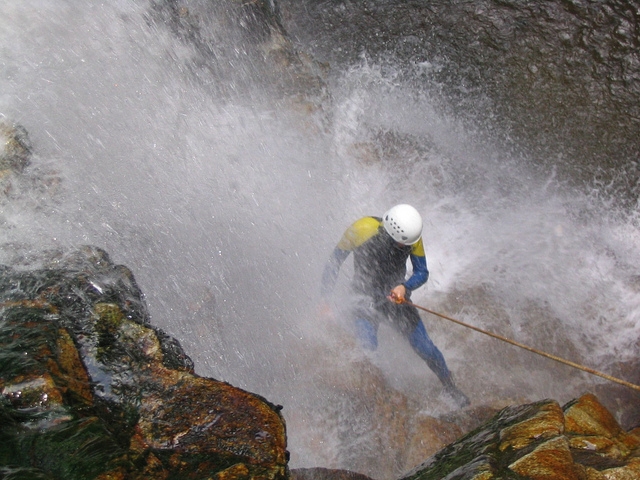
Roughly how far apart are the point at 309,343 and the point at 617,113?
567 centimetres

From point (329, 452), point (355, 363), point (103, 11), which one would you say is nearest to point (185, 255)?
point (355, 363)

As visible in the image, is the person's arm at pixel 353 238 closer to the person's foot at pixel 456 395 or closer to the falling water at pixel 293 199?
the falling water at pixel 293 199

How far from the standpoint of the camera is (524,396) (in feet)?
18.7

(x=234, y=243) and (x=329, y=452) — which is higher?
(x=234, y=243)

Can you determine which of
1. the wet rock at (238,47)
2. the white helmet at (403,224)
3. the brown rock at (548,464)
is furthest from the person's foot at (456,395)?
the wet rock at (238,47)

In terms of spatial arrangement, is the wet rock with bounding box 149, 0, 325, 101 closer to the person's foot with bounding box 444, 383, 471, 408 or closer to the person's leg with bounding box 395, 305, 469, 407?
the person's leg with bounding box 395, 305, 469, 407

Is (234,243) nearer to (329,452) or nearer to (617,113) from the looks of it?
(329,452)

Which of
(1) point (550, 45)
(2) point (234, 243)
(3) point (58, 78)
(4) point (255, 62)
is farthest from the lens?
(4) point (255, 62)

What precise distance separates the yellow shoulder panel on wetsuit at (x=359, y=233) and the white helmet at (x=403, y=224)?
0.16m

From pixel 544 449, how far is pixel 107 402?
2910mm

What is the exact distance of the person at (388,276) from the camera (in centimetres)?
490

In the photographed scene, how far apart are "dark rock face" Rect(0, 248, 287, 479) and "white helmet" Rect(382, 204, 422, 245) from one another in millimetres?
2173

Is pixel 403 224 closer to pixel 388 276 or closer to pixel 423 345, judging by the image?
pixel 388 276

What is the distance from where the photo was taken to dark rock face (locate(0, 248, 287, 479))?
2.81 m
